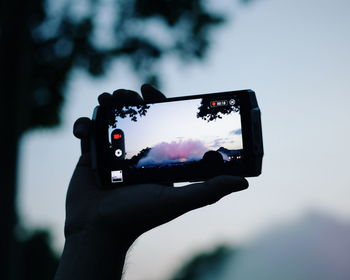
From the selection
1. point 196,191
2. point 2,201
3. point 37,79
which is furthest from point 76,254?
point 37,79

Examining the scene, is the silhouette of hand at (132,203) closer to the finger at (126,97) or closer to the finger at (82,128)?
the finger at (82,128)

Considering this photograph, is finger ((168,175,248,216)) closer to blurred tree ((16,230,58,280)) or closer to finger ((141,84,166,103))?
finger ((141,84,166,103))

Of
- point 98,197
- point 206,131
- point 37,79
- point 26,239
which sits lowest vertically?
point 26,239

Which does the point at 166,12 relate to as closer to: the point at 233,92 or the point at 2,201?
the point at 2,201

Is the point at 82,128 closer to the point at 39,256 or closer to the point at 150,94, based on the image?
the point at 150,94

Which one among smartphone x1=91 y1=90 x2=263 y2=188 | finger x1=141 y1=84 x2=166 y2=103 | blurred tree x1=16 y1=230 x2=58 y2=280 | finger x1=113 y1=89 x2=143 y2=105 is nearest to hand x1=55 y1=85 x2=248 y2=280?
smartphone x1=91 y1=90 x2=263 y2=188

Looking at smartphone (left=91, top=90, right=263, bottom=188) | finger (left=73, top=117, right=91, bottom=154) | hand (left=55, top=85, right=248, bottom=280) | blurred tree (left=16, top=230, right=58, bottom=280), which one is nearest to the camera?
hand (left=55, top=85, right=248, bottom=280)

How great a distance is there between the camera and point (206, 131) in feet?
7.71

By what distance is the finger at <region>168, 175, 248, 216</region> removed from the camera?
2152 mm

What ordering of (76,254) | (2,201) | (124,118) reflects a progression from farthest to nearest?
(2,201)
(124,118)
(76,254)

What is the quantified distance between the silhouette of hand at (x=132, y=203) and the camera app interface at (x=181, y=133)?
A: 158 millimetres

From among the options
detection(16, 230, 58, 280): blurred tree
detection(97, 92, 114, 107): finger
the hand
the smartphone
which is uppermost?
detection(97, 92, 114, 107): finger

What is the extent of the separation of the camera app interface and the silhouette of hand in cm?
16

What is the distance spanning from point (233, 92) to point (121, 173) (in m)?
0.81
